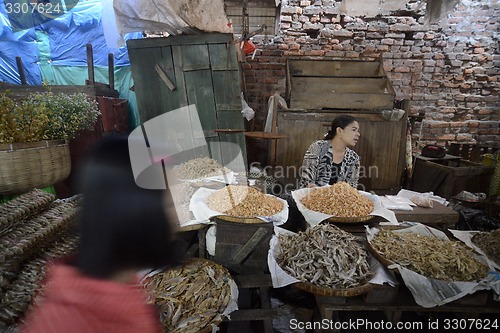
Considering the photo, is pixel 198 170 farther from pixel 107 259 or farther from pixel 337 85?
pixel 337 85

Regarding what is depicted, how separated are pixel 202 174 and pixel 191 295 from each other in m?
1.61

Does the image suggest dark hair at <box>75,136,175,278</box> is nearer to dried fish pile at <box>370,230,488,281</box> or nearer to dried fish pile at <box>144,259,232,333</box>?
dried fish pile at <box>144,259,232,333</box>

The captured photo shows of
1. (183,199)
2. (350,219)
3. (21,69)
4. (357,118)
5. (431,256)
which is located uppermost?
(21,69)

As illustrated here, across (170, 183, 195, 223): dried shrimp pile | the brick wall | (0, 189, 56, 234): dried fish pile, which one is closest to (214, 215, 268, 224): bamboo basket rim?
(170, 183, 195, 223): dried shrimp pile

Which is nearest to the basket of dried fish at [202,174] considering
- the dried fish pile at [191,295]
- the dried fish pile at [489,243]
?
the dried fish pile at [191,295]

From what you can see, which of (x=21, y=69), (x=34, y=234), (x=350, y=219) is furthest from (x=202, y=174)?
(x=21, y=69)

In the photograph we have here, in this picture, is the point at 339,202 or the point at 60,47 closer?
the point at 339,202

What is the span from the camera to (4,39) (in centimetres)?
450

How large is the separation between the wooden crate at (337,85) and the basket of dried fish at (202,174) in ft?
6.72

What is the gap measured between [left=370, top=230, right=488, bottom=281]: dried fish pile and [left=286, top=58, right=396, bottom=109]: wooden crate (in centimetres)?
289

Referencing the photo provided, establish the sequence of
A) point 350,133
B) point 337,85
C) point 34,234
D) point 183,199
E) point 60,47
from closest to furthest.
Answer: point 34,234 → point 183,199 → point 350,133 → point 337,85 → point 60,47

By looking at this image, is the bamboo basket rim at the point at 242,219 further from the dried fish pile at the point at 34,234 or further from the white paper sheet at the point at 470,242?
the white paper sheet at the point at 470,242

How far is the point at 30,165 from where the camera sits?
2.85 metres

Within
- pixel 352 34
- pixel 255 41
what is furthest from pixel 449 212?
pixel 255 41
